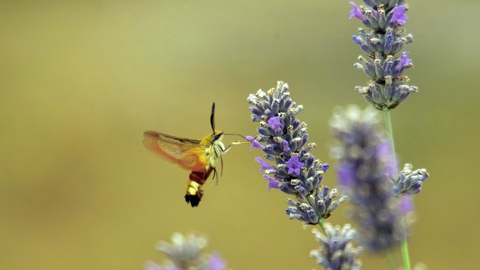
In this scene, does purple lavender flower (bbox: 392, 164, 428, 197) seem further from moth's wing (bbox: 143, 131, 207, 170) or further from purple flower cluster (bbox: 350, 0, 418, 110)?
moth's wing (bbox: 143, 131, 207, 170)

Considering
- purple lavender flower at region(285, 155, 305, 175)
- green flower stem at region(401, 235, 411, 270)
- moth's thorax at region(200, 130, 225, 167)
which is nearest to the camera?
green flower stem at region(401, 235, 411, 270)

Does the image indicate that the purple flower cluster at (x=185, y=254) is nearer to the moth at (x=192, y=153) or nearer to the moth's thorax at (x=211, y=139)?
the moth at (x=192, y=153)

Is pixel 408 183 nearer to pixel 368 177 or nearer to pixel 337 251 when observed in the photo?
pixel 368 177

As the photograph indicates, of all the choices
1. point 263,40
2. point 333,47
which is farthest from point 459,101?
point 263,40

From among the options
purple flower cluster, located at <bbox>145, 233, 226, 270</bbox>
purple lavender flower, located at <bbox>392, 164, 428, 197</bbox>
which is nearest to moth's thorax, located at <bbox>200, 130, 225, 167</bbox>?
purple flower cluster, located at <bbox>145, 233, 226, 270</bbox>

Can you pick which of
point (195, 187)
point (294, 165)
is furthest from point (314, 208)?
point (195, 187)
